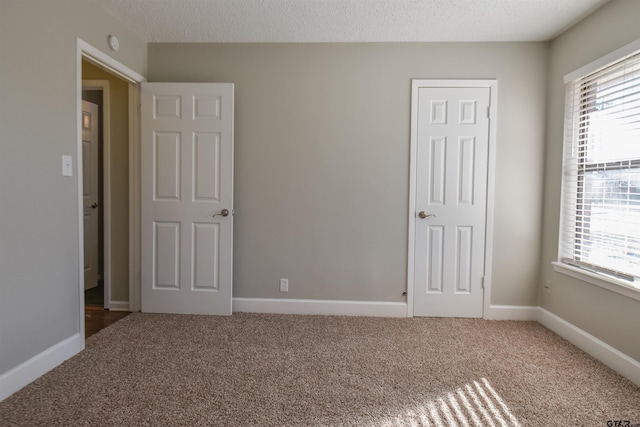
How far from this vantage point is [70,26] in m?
2.28

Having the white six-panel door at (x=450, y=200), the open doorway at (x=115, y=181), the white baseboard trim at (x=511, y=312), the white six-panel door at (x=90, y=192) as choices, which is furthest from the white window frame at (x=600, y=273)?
the white six-panel door at (x=90, y=192)

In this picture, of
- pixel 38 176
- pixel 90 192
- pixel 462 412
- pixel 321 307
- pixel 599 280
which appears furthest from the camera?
pixel 90 192

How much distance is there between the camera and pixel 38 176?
6.72 feet

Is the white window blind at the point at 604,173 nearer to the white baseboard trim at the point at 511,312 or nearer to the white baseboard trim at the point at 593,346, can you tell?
the white baseboard trim at the point at 593,346

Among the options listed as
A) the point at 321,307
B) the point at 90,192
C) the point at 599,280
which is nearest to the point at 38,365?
the point at 321,307

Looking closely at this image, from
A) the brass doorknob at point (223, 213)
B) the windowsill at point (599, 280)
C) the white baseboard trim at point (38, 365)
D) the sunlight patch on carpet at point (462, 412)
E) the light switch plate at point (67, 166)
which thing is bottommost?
the sunlight patch on carpet at point (462, 412)

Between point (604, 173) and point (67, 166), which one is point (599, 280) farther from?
point (67, 166)

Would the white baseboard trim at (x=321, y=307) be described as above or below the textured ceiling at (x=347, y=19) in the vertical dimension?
below

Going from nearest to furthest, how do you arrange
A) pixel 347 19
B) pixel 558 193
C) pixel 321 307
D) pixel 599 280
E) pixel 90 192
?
pixel 599 280, pixel 347 19, pixel 558 193, pixel 321 307, pixel 90 192

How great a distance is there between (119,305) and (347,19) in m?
3.30

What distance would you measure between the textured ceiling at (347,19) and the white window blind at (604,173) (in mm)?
602

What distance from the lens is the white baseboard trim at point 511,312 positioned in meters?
3.15

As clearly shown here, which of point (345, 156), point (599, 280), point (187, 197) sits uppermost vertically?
Result: point (345, 156)

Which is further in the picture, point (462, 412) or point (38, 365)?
point (38, 365)
